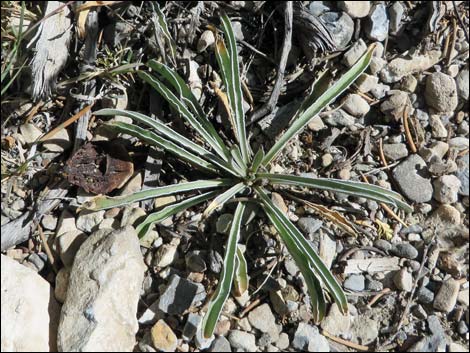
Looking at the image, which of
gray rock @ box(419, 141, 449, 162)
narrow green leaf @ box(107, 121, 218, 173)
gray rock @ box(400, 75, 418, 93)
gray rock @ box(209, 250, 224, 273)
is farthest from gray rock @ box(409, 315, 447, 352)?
narrow green leaf @ box(107, 121, 218, 173)

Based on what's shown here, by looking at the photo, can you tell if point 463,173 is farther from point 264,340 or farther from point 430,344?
point 264,340

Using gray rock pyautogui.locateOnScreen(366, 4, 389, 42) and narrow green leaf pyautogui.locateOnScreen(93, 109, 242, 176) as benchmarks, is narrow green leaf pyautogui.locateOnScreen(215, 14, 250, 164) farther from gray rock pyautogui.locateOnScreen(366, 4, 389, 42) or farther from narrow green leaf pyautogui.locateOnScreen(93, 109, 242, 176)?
gray rock pyautogui.locateOnScreen(366, 4, 389, 42)

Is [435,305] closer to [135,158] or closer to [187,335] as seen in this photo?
[187,335]

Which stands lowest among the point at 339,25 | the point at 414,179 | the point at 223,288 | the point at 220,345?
the point at 220,345

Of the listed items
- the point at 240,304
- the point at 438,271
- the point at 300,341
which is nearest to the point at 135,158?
the point at 240,304

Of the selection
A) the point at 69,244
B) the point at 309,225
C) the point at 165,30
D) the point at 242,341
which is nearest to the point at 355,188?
the point at 309,225
